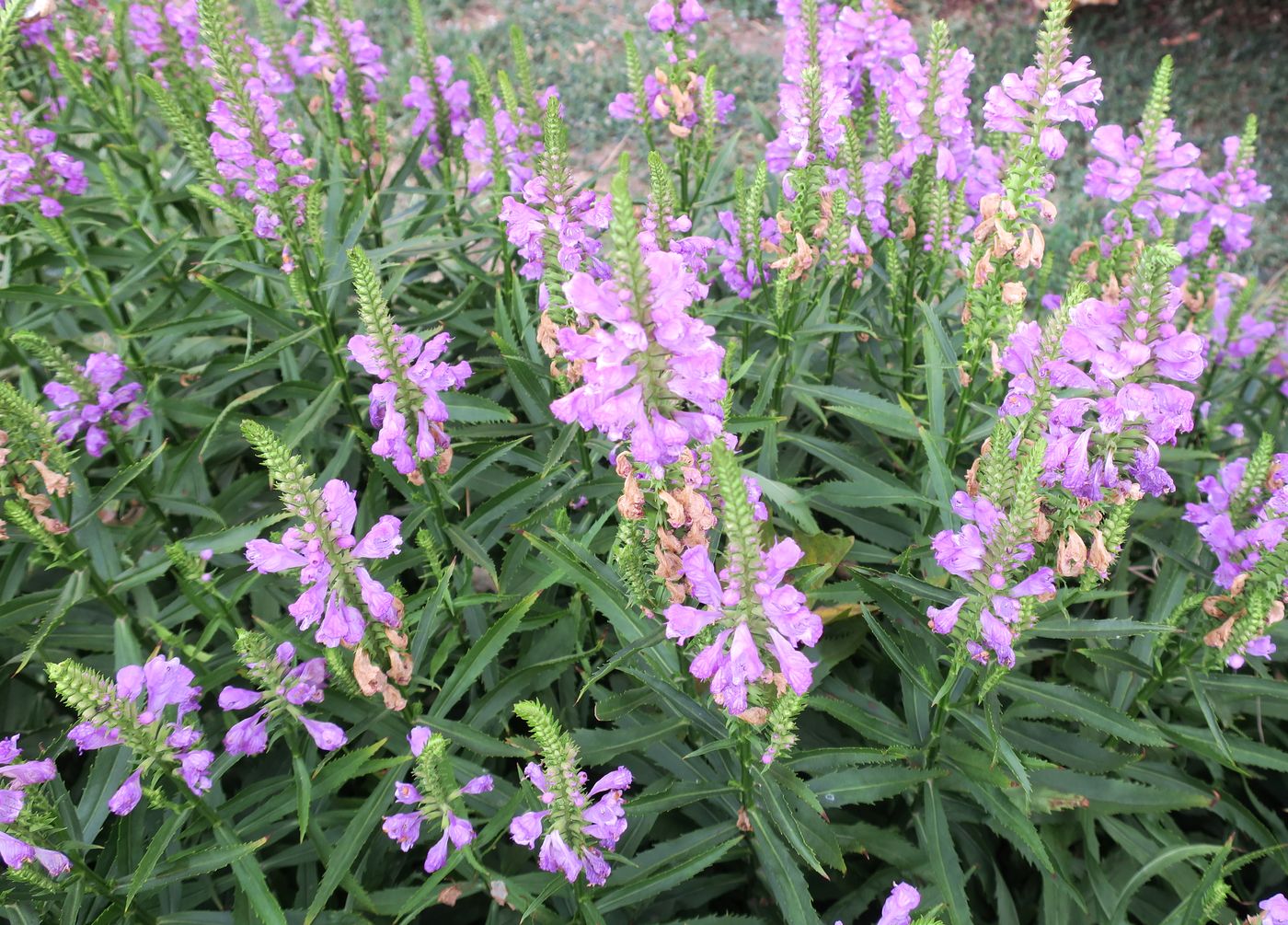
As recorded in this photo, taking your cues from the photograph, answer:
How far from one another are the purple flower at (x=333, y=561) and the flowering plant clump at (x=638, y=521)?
0.01 meters

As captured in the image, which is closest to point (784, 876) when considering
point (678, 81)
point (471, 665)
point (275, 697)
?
point (471, 665)

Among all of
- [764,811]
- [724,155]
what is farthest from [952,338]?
[764,811]

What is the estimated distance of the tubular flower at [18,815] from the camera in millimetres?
1991

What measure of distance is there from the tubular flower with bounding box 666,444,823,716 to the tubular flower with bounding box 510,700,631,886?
397mm

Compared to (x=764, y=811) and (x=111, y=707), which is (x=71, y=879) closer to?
(x=111, y=707)

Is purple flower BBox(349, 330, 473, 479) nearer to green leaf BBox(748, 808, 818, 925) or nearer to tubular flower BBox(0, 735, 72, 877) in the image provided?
tubular flower BBox(0, 735, 72, 877)

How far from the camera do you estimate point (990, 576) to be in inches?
82.8

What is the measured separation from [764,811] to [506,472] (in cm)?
166

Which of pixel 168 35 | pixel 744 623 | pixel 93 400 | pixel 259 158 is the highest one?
Answer: pixel 168 35

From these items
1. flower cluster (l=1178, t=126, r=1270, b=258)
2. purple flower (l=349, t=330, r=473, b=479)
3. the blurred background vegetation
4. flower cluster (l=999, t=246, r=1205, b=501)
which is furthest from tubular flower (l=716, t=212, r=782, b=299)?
the blurred background vegetation

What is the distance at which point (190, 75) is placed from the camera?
418 cm

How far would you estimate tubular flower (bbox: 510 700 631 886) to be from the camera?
2.01 metres

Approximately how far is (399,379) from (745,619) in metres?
1.08

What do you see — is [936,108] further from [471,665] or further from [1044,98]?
[471,665]
